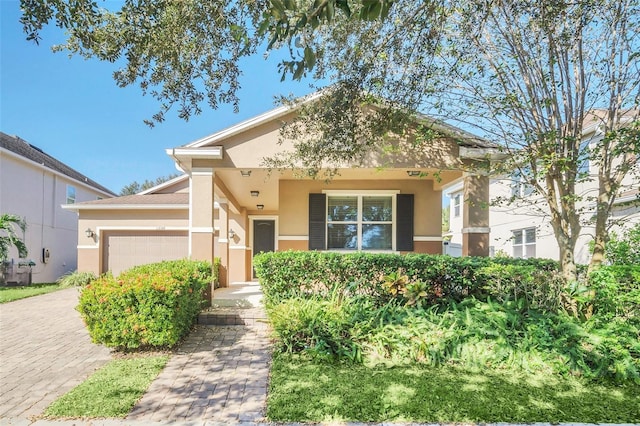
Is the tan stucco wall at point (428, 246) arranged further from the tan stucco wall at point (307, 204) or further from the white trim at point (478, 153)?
the white trim at point (478, 153)

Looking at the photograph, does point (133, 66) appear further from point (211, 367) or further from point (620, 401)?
point (620, 401)

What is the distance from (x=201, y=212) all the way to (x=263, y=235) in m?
6.07

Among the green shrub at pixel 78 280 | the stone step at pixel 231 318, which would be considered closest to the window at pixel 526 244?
the stone step at pixel 231 318

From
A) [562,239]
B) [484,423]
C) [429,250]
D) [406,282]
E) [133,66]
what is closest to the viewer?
[484,423]

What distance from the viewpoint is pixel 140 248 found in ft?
47.0

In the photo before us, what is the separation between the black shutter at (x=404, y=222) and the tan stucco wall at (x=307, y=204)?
272mm

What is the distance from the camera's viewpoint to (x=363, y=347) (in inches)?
200

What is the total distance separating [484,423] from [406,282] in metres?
3.27

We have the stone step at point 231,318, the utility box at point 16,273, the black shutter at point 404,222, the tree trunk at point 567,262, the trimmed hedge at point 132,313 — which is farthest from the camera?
the utility box at point 16,273

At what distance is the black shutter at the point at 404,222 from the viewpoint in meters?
9.80

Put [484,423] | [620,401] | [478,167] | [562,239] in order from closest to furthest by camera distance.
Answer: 1. [484,423]
2. [620,401]
3. [562,239]
4. [478,167]

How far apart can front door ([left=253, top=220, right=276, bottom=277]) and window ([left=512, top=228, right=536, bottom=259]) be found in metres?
10.5

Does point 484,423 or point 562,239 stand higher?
point 562,239

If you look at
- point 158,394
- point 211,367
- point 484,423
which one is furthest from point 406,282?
point 158,394
